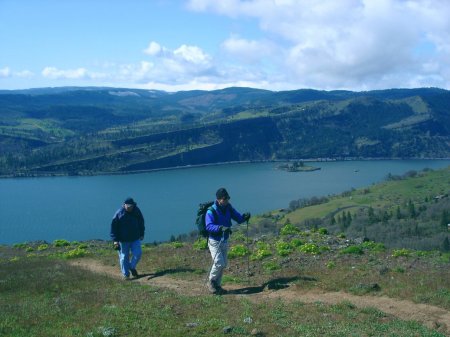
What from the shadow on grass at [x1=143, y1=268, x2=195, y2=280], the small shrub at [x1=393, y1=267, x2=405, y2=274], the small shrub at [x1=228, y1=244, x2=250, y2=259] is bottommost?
the shadow on grass at [x1=143, y1=268, x2=195, y2=280]

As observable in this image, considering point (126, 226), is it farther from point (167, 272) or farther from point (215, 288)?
point (215, 288)

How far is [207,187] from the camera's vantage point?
632 feet

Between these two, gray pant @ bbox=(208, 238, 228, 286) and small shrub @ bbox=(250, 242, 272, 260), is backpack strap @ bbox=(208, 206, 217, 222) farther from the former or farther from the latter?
small shrub @ bbox=(250, 242, 272, 260)

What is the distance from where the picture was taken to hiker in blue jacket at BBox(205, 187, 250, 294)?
14141mm

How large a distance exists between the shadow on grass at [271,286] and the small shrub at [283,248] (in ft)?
11.0

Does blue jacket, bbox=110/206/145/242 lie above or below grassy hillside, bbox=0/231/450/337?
above

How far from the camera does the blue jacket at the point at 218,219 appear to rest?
14.2 metres

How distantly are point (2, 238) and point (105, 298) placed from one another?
11355cm

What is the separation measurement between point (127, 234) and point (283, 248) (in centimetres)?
603

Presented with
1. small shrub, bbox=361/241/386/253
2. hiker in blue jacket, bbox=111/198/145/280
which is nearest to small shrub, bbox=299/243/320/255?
small shrub, bbox=361/241/386/253

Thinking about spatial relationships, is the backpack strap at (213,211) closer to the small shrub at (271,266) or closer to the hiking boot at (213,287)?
the hiking boot at (213,287)

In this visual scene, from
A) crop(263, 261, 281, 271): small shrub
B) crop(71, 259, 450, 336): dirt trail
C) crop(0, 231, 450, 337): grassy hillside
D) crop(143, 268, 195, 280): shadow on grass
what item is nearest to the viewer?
crop(0, 231, 450, 337): grassy hillside

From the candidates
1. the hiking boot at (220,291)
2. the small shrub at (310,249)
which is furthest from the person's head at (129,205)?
the small shrub at (310,249)

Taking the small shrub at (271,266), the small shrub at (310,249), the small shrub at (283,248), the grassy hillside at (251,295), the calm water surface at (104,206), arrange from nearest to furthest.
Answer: the grassy hillside at (251,295) → the small shrub at (271,266) → the small shrub at (283,248) → the small shrub at (310,249) → the calm water surface at (104,206)
